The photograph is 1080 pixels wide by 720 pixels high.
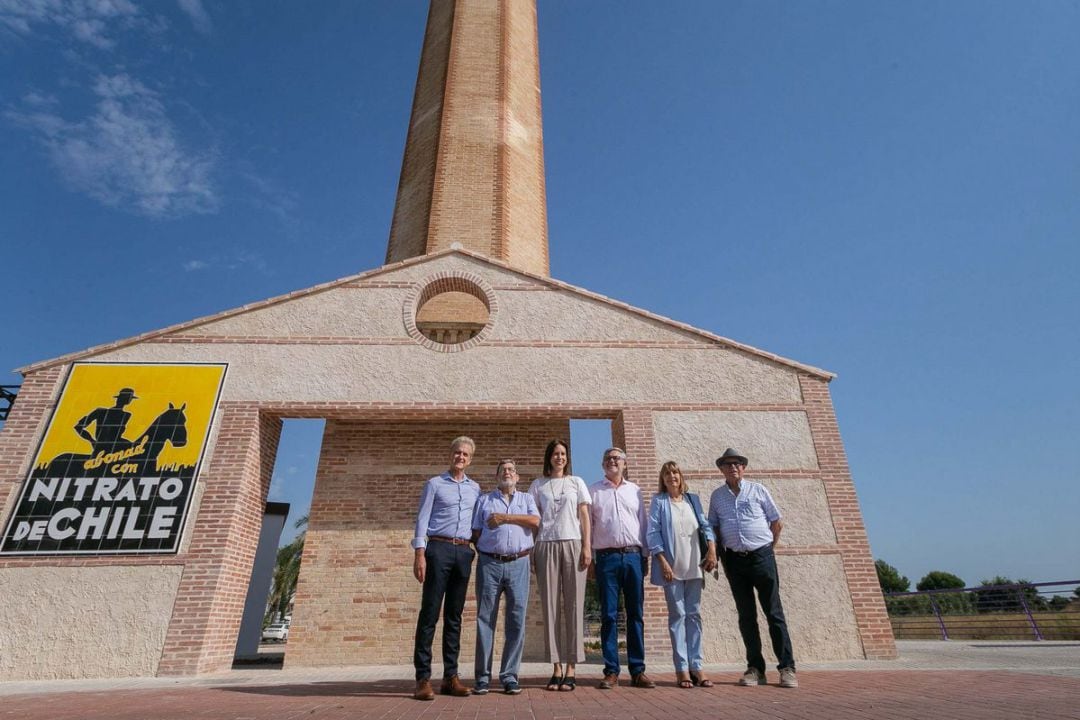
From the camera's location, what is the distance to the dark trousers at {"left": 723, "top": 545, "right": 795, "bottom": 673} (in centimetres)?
454

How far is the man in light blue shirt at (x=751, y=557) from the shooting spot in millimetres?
4496

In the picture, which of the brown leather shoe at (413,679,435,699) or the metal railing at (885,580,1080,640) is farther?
the metal railing at (885,580,1080,640)

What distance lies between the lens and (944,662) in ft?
19.6

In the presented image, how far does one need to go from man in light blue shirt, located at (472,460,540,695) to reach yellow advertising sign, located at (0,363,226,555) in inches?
181

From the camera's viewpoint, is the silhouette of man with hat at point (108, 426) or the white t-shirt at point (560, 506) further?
the silhouette of man with hat at point (108, 426)

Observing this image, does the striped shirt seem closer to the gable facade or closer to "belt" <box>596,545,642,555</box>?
"belt" <box>596,545,642,555</box>

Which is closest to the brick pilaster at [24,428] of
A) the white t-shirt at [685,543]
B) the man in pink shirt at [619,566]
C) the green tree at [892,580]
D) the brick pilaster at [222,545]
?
the brick pilaster at [222,545]

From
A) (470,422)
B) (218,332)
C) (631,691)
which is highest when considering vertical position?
(218,332)

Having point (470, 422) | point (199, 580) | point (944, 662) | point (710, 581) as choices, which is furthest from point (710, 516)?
point (199, 580)

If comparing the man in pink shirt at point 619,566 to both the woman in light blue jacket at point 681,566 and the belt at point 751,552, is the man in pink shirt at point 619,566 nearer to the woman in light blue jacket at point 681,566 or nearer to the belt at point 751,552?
the woman in light blue jacket at point 681,566

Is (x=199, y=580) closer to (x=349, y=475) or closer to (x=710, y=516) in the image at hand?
(x=349, y=475)

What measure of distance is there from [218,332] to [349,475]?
284 cm

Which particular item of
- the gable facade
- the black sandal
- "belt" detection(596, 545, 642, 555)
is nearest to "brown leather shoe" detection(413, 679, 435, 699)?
"belt" detection(596, 545, 642, 555)

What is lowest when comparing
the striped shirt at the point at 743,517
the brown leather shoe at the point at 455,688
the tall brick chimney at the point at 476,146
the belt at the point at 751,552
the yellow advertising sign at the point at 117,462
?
the brown leather shoe at the point at 455,688
